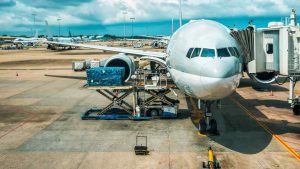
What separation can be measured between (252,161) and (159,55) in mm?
15397

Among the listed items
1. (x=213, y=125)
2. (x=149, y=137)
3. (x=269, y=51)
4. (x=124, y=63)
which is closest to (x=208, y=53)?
(x=213, y=125)

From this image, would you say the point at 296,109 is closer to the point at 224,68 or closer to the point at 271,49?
the point at 271,49

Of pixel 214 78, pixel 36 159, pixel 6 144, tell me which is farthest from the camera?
pixel 6 144

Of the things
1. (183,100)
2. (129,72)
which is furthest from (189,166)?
(129,72)

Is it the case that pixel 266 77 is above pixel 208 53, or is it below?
below

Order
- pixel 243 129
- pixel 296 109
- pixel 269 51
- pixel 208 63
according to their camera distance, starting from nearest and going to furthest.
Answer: pixel 208 63 < pixel 243 129 < pixel 269 51 < pixel 296 109

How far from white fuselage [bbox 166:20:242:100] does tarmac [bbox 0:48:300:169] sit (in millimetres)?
2958

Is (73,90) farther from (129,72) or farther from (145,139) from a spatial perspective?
(145,139)

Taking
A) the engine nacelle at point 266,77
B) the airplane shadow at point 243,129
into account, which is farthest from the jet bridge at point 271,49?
the airplane shadow at point 243,129

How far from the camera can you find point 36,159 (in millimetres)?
13461

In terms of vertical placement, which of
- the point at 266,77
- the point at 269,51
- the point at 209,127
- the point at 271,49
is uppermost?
the point at 271,49

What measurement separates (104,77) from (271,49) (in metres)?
9.80

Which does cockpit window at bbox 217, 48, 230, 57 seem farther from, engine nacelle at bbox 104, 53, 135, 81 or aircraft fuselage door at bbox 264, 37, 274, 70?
engine nacelle at bbox 104, 53, 135, 81

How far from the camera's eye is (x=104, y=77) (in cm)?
1931
